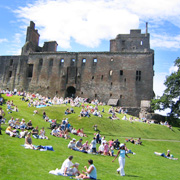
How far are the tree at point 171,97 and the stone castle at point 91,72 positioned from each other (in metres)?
4.18

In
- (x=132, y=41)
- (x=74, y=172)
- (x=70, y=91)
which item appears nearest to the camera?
(x=74, y=172)

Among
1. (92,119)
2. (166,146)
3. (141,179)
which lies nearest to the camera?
(141,179)

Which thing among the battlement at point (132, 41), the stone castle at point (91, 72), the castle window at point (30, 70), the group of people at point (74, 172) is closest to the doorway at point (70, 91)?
the stone castle at point (91, 72)

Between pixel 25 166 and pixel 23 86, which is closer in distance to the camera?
pixel 25 166

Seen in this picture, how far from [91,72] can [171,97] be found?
881 inches

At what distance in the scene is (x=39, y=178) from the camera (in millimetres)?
9805

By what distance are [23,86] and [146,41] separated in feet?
124

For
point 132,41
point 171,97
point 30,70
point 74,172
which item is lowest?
point 74,172

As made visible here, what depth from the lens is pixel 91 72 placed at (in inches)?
2393

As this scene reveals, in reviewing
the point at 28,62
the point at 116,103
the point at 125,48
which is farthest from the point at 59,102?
the point at 125,48

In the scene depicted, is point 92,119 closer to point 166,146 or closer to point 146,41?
point 166,146

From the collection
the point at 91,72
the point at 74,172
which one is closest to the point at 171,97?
the point at 91,72

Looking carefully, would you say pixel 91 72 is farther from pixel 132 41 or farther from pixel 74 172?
pixel 74 172

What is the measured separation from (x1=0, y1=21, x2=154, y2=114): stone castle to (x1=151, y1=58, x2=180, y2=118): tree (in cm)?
418
